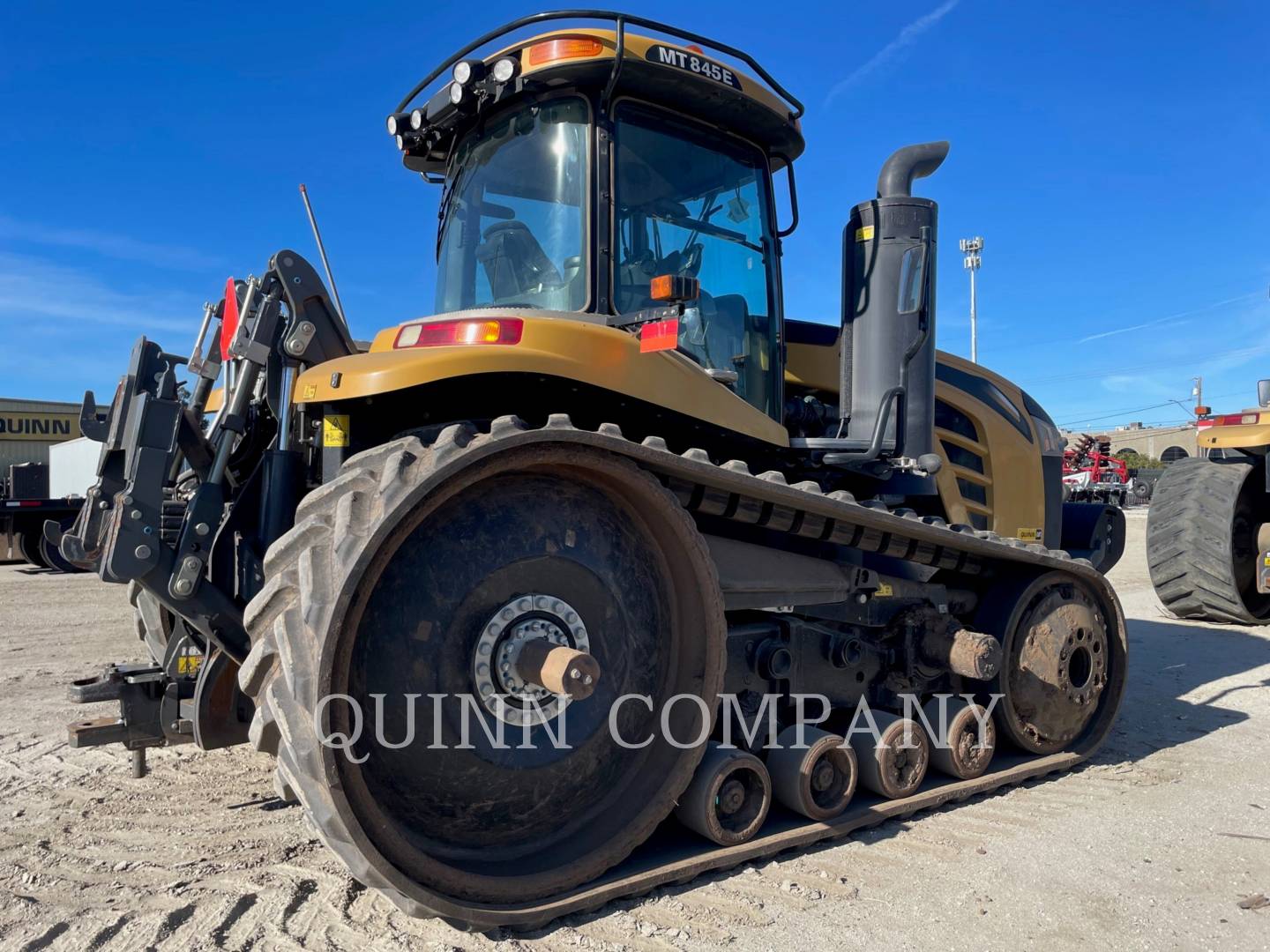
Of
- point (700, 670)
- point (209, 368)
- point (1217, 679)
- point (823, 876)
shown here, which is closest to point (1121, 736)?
point (1217, 679)

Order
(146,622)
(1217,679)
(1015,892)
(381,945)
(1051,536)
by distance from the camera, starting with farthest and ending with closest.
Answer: (1217,679)
(1051,536)
(146,622)
(1015,892)
(381,945)

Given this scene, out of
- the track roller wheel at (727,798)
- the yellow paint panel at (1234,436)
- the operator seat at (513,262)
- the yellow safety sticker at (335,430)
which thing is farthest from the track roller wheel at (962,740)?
the yellow paint panel at (1234,436)

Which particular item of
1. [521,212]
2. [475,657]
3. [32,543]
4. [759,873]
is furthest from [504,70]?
[32,543]

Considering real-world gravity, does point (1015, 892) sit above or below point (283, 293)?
below

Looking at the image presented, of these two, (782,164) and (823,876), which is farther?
(782,164)

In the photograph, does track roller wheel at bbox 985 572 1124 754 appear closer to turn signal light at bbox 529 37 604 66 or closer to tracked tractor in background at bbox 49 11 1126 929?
tracked tractor in background at bbox 49 11 1126 929

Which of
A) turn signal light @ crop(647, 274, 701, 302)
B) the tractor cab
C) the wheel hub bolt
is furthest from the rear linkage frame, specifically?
the wheel hub bolt

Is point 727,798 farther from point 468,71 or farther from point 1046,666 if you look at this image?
point 468,71

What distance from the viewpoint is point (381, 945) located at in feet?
9.12

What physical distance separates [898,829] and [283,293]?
3.32 meters

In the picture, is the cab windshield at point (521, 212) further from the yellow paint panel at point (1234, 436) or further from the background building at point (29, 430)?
the background building at point (29, 430)

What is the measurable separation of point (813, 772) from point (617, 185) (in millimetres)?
2495

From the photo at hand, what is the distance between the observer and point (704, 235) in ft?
13.8

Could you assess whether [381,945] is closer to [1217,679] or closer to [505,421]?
[505,421]
